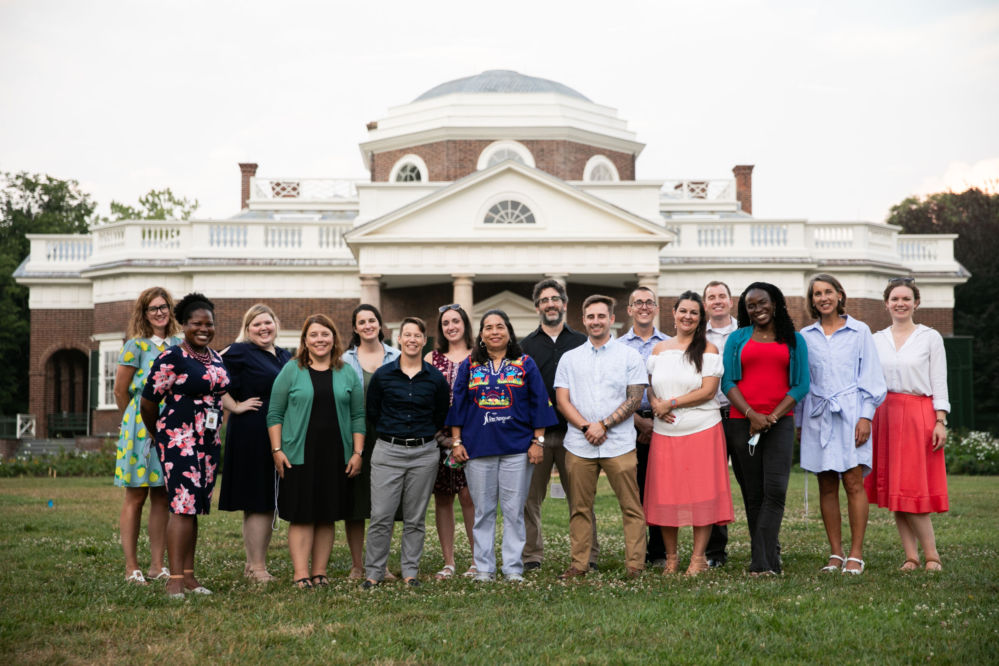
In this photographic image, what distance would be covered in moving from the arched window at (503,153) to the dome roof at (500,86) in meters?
2.90

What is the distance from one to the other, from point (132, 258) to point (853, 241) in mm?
21692

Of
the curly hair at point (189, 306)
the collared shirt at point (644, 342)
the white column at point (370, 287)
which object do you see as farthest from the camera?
the white column at point (370, 287)

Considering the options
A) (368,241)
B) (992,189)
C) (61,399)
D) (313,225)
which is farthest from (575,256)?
(992,189)

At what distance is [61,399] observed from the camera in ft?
101

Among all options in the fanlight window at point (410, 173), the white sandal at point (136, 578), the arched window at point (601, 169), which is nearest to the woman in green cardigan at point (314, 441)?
the white sandal at point (136, 578)

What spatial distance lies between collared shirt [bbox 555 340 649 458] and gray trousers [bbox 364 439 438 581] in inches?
45.6

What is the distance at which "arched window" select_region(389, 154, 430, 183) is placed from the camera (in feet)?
106

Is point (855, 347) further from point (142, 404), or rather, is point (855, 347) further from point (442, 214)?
point (442, 214)

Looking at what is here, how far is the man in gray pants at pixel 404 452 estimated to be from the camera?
7.14 m

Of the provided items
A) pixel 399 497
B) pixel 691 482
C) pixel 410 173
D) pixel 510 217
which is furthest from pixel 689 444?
pixel 410 173

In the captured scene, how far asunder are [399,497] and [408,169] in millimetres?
26317

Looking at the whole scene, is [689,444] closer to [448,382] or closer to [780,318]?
[780,318]

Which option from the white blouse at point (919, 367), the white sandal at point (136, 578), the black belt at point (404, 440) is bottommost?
the white sandal at point (136, 578)

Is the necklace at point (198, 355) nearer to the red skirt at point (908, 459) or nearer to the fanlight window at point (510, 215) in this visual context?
the red skirt at point (908, 459)
